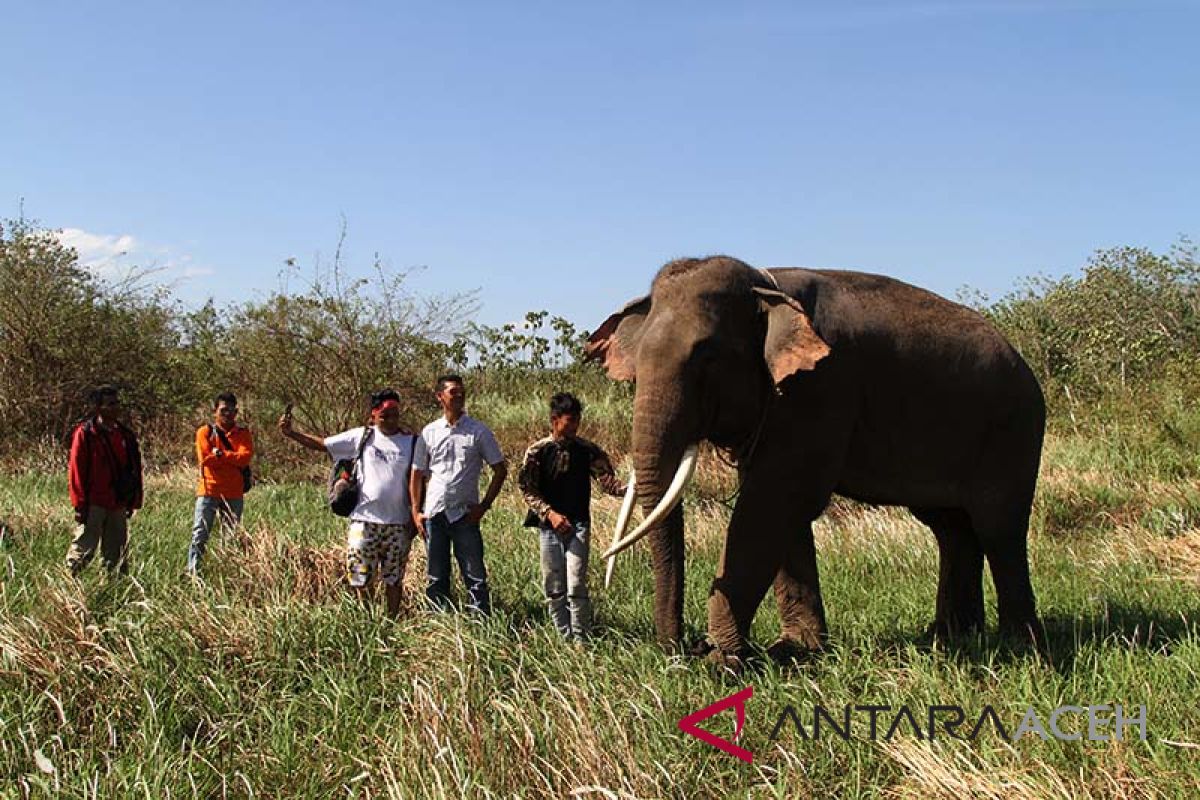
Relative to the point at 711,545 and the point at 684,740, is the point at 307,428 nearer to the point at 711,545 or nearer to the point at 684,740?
the point at 711,545

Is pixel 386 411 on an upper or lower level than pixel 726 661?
upper

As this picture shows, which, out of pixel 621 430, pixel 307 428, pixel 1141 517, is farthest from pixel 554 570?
pixel 307 428

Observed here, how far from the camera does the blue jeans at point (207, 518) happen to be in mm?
8773

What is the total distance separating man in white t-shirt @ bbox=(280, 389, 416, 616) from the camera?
7.22 meters

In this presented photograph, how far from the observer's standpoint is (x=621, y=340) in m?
6.45

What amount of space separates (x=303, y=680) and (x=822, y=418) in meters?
3.27

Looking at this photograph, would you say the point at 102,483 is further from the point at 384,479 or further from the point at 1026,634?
the point at 1026,634

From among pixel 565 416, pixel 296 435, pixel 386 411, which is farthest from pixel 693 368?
pixel 296 435

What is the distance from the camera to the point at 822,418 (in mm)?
6109

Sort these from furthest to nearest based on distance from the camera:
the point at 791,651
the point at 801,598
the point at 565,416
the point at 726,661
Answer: the point at 565,416 → the point at 801,598 → the point at 791,651 → the point at 726,661

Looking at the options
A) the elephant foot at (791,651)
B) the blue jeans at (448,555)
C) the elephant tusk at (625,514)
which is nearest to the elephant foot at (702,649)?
the elephant foot at (791,651)

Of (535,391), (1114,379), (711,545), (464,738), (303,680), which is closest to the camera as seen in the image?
(464,738)

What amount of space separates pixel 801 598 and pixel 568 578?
147 cm

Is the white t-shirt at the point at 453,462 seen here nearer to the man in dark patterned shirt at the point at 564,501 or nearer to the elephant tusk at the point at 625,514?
the man in dark patterned shirt at the point at 564,501
